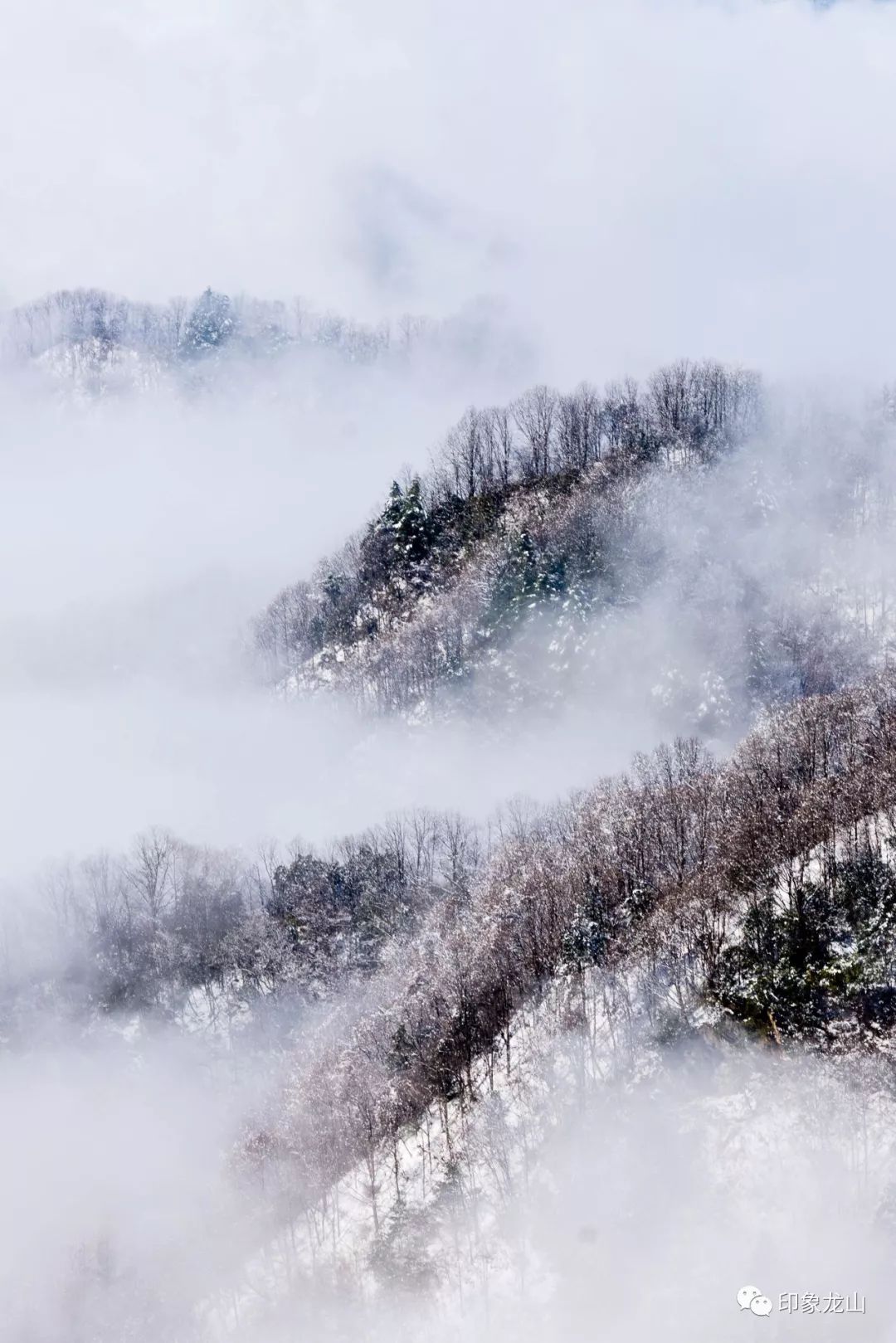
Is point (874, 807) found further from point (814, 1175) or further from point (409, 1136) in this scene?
point (409, 1136)

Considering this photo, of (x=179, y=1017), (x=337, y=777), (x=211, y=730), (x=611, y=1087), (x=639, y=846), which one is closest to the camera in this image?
(x=611, y=1087)

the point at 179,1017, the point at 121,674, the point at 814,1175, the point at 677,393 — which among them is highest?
the point at 677,393

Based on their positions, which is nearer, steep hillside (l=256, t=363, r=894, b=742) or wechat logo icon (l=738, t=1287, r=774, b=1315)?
wechat logo icon (l=738, t=1287, r=774, b=1315)

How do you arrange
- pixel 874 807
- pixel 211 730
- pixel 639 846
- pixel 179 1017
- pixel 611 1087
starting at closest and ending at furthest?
pixel 611 1087, pixel 874 807, pixel 639 846, pixel 179 1017, pixel 211 730

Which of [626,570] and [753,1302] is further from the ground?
[626,570]

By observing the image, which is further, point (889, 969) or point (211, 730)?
point (211, 730)

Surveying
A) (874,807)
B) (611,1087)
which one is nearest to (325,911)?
(611,1087)

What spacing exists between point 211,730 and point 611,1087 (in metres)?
113

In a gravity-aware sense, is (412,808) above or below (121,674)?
below

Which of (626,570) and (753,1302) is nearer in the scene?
(753,1302)

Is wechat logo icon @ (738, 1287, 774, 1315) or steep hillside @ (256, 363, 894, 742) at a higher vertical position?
steep hillside @ (256, 363, 894, 742)

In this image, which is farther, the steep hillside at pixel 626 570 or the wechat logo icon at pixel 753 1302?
the steep hillside at pixel 626 570

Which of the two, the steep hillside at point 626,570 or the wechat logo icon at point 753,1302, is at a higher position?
the steep hillside at point 626,570

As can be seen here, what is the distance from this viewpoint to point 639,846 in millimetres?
73750
